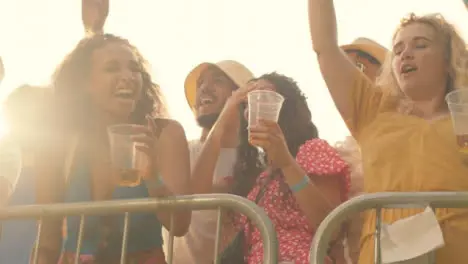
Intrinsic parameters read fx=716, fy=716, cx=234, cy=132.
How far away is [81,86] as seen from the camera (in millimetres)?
3197

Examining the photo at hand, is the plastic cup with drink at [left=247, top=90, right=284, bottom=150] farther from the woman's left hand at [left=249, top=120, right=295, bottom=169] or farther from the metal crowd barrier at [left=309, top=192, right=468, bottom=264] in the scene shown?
the metal crowd barrier at [left=309, top=192, right=468, bottom=264]

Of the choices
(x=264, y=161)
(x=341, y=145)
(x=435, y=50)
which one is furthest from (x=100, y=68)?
(x=435, y=50)

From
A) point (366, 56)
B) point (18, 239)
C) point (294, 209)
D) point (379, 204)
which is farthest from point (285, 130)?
point (18, 239)

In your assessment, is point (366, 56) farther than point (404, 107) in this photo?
Yes

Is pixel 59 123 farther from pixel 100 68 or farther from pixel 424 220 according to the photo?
pixel 424 220

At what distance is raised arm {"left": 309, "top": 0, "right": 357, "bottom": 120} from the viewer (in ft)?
9.47

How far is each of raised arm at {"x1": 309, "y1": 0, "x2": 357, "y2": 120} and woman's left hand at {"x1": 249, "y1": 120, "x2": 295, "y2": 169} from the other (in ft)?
1.10

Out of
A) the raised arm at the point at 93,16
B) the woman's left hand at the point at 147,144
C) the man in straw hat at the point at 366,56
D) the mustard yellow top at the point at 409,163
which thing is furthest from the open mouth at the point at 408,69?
the raised arm at the point at 93,16

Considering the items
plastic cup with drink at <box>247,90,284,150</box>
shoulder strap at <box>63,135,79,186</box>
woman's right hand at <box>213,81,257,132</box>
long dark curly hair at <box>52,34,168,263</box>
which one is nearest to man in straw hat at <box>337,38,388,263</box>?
woman's right hand at <box>213,81,257,132</box>

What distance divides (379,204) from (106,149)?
4.21 feet

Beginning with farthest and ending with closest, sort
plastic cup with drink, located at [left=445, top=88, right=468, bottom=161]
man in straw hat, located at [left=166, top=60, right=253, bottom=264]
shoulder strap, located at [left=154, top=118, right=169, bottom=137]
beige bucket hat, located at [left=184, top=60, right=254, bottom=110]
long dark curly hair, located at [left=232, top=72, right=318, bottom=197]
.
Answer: beige bucket hat, located at [left=184, top=60, right=254, bottom=110] → man in straw hat, located at [left=166, top=60, right=253, bottom=264] → long dark curly hair, located at [left=232, top=72, right=318, bottom=197] → shoulder strap, located at [left=154, top=118, right=169, bottom=137] → plastic cup with drink, located at [left=445, top=88, right=468, bottom=161]

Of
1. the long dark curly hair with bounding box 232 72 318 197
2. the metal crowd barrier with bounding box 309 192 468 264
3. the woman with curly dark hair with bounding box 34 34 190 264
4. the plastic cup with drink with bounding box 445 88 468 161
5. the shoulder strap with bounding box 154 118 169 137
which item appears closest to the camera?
the metal crowd barrier with bounding box 309 192 468 264

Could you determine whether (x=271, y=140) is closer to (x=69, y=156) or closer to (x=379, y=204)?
(x=379, y=204)

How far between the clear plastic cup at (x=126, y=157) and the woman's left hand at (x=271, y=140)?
0.45 meters
